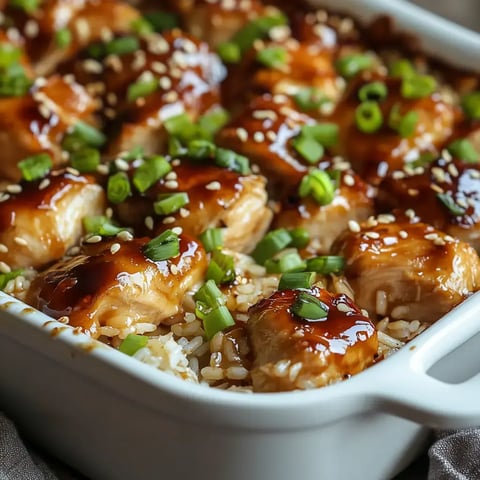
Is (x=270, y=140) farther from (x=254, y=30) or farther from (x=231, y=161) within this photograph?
(x=254, y=30)

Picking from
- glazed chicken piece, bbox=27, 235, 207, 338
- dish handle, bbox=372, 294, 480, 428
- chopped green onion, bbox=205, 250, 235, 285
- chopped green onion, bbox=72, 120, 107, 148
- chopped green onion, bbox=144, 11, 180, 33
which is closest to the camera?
dish handle, bbox=372, 294, 480, 428

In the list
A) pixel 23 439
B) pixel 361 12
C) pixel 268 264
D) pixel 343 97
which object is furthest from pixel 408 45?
pixel 23 439

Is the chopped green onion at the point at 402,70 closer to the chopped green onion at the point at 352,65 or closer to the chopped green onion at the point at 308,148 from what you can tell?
the chopped green onion at the point at 352,65

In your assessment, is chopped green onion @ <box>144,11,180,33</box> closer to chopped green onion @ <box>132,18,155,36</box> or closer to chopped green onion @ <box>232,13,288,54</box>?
chopped green onion @ <box>132,18,155,36</box>

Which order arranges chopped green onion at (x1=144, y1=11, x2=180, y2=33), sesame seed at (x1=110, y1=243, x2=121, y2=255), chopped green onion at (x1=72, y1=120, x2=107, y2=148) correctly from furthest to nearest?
chopped green onion at (x1=144, y1=11, x2=180, y2=33), chopped green onion at (x1=72, y1=120, x2=107, y2=148), sesame seed at (x1=110, y1=243, x2=121, y2=255)

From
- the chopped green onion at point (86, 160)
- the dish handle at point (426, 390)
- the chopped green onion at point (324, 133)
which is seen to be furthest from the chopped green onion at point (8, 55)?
the dish handle at point (426, 390)

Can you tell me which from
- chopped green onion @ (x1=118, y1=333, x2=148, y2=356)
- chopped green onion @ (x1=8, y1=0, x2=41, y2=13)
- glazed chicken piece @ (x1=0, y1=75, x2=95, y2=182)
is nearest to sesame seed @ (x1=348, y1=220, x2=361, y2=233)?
chopped green onion @ (x1=118, y1=333, x2=148, y2=356)

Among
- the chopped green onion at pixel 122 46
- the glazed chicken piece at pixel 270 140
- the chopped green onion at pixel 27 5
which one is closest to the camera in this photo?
the glazed chicken piece at pixel 270 140
